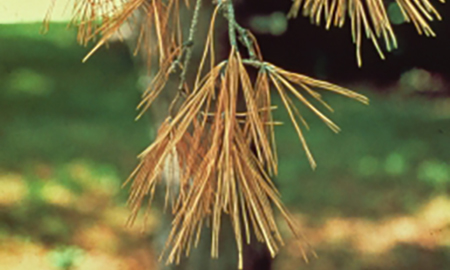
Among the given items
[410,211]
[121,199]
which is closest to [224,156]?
[121,199]

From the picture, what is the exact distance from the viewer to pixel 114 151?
74.1 inches

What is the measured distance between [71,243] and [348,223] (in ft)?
2.69

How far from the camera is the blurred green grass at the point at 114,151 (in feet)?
6.16

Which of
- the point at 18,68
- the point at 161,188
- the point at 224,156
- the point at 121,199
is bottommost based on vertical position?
the point at 121,199

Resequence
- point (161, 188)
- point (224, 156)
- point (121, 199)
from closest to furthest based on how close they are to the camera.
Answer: point (224, 156), point (161, 188), point (121, 199)

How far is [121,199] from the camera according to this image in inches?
73.8

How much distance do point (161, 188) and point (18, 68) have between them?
636 mm

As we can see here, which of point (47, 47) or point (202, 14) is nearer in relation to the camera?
point (202, 14)

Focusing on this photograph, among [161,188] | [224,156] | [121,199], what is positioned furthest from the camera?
[121,199]

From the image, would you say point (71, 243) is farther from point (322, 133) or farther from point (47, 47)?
point (322, 133)

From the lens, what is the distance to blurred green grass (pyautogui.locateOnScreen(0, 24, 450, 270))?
1.88 m

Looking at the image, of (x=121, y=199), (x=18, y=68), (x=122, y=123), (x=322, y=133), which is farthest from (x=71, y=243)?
(x=322, y=133)

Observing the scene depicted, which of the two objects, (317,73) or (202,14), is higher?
(202,14)

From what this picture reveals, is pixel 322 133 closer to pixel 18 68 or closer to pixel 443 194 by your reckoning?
pixel 443 194
